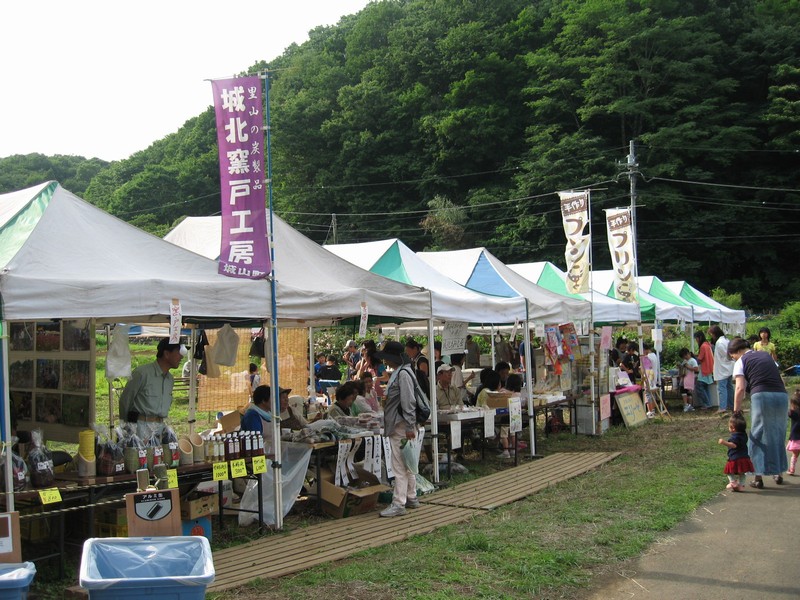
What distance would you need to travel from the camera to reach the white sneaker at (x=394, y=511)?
729 cm

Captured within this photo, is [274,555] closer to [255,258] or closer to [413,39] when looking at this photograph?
[255,258]

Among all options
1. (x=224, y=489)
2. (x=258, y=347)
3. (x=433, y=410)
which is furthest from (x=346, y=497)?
(x=258, y=347)

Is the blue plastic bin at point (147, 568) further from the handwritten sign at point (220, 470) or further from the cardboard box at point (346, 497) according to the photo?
the cardboard box at point (346, 497)

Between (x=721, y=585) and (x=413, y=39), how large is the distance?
4597 cm

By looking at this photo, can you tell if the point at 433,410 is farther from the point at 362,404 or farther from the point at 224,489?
the point at 224,489

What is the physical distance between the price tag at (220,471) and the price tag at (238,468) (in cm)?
6

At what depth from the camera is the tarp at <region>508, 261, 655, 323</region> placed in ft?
47.0

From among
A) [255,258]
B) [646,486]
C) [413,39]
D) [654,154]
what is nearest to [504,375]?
[646,486]

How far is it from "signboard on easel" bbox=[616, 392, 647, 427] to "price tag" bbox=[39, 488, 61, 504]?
1106 centimetres

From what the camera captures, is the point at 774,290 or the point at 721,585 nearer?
the point at 721,585

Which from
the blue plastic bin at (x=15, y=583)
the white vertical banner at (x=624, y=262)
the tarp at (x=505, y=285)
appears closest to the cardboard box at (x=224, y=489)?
the blue plastic bin at (x=15, y=583)

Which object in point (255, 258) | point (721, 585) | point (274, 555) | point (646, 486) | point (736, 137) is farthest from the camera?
point (736, 137)

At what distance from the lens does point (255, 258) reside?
6.50 metres

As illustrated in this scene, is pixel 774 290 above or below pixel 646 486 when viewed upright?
above
